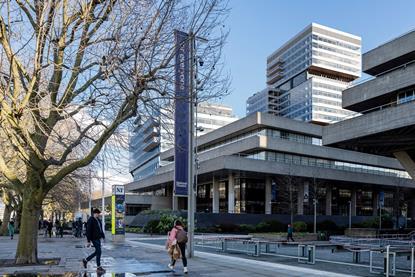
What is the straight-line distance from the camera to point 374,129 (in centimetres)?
3162

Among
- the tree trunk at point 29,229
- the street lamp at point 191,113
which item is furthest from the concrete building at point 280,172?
the tree trunk at point 29,229

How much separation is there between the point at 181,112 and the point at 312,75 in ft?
430

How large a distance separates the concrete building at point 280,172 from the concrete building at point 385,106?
64.2 ft

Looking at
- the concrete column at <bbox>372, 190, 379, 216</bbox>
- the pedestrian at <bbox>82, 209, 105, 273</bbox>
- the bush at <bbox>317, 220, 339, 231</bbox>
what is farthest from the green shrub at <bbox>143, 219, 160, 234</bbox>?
the concrete column at <bbox>372, 190, 379, 216</bbox>

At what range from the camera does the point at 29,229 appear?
16000 mm

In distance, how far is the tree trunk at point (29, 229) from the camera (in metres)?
15.9

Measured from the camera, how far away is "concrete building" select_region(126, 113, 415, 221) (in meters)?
59.9

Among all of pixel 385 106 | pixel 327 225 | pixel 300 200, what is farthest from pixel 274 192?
pixel 385 106

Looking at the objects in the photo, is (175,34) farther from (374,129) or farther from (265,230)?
(265,230)

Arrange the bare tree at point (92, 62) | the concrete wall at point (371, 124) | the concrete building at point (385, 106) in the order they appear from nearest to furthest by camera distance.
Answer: the bare tree at point (92, 62)
the concrete wall at point (371, 124)
the concrete building at point (385, 106)

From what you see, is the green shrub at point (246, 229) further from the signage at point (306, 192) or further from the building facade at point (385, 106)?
the building facade at point (385, 106)

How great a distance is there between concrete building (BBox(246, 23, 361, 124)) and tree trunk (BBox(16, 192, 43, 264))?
396 feet

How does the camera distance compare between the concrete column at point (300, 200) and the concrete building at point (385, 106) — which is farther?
the concrete column at point (300, 200)

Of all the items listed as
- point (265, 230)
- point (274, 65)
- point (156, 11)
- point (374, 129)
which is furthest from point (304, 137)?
point (274, 65)
